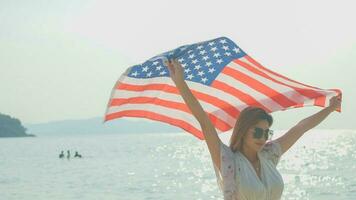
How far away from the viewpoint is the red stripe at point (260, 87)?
6.39m

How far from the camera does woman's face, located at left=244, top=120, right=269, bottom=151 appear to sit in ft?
15.9

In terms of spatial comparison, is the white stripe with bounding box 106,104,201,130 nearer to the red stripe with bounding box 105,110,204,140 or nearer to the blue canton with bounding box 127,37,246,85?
the red stripe with bounding box 105,110,204,140

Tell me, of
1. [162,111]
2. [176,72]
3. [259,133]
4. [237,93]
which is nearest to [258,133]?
[259,133]

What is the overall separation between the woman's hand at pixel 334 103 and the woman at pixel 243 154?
1128 millimetres

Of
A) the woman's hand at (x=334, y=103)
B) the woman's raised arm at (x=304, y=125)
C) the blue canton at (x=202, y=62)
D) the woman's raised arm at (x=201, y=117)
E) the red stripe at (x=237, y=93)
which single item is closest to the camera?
the woman's raised arm at (x=201, y=117)

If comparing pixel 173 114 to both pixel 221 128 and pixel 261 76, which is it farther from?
pixel 261 76

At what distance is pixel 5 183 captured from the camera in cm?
4800

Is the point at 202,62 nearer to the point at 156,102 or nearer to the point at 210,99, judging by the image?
the point at 210,99

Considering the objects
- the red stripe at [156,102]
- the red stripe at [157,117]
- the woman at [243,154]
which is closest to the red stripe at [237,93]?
the red stripe at [156,102]

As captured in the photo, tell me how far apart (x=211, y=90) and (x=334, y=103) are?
1230mm

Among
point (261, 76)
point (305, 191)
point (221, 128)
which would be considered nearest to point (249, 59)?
point (261, 76)

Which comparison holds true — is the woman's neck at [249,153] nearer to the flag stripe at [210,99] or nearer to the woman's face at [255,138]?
the woman's face at [255,138]

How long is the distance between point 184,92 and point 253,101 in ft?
6.32

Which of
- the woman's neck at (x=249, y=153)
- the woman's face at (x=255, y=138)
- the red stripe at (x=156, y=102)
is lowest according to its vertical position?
the woman's neck at (x=249, y=153)
